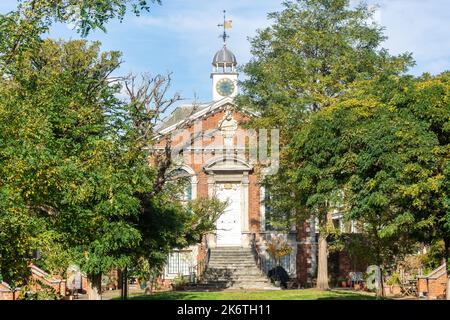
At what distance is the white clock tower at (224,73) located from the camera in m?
44.7

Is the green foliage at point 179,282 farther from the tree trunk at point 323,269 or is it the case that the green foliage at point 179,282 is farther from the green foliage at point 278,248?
the tree trunk at point 323,269

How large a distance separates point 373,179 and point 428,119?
2006mm

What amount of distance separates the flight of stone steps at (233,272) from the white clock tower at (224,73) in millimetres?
9957

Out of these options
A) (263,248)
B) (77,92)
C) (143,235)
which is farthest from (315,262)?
(77,92)

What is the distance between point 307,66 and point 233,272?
10.9 m

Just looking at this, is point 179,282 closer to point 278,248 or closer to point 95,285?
point 278,248

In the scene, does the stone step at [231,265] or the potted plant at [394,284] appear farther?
the stone step at [231,265]

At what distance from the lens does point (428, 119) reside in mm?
19469

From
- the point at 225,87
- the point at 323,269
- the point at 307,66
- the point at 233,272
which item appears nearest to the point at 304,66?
the point at 307,66

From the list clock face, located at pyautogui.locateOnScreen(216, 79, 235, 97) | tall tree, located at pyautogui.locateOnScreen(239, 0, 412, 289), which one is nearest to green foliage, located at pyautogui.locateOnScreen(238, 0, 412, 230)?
tall tree, located at pyautogui.locateOnScreen(239, 0, 412, 289)

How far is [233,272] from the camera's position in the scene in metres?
36.1

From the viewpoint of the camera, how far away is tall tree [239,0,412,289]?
29719 millimetres

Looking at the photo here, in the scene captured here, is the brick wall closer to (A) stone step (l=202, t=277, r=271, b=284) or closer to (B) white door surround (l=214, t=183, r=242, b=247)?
(A) stone step (l=202, t=277, r=271, b=284)

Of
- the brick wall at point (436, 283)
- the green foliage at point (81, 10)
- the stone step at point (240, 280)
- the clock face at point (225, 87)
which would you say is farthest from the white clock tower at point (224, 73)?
the green foliage at point (81, 10)
